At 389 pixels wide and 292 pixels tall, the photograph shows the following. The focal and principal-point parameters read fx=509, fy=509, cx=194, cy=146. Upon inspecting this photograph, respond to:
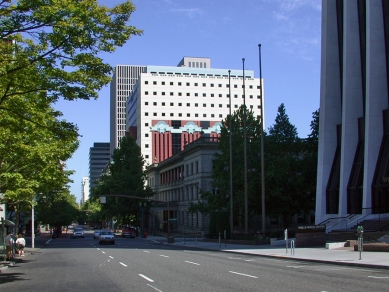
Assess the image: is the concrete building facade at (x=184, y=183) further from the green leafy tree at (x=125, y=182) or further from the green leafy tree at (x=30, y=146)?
the green leafy tree at (x=30, y=146)

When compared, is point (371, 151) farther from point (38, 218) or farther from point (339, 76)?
point (38, 218)

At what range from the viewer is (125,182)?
282ft

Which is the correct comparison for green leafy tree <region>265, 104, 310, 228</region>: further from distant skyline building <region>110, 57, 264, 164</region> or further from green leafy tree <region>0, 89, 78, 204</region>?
distant skyline building <region>110, 57, 264, 164</region>

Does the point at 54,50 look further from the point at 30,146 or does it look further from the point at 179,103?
the point at 179,103

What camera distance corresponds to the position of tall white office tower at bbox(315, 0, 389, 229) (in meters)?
42.9

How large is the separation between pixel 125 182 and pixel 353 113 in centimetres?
4776

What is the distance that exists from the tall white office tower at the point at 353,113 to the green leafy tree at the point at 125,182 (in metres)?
41.8

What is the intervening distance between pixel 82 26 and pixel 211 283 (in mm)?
8817

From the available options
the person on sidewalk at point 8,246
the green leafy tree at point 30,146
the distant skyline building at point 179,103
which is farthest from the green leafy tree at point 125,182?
the green leafy tree at point 30,146

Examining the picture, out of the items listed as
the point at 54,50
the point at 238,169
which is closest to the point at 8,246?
the point at 54,50

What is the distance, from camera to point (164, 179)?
107062 millimetres

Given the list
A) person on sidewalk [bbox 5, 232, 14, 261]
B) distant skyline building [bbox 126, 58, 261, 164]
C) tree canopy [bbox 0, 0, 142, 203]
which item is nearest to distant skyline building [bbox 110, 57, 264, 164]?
distant skyline building [bbox 126, 58, 261, 164]

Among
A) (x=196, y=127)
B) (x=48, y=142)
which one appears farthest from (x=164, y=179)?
(x=48, y=142)

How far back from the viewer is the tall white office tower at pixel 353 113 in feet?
141
